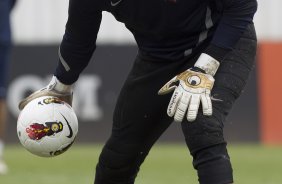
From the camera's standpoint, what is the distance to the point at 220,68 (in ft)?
18.1

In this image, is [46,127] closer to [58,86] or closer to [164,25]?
[58,86]

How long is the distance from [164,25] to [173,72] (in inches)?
14.4

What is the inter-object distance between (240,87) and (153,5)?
26.1 inches

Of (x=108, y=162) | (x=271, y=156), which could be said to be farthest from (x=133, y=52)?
(x=108, y=162)

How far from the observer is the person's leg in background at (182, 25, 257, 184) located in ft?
16.8

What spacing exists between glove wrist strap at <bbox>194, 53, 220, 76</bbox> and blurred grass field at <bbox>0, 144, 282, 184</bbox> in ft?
11.3

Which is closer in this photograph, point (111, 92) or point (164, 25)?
point (164, 25)

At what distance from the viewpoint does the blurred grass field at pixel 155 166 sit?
901cm

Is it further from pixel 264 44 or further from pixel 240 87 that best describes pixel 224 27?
pixel 264 44

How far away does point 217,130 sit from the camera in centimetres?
519

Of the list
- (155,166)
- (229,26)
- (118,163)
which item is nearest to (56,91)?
(118,163)

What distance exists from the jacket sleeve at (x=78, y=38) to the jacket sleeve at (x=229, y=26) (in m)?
0.77

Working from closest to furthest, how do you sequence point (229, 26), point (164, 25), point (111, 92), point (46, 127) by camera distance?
point (229, 26) < point (164, 25) < point (46, 127) < point (111, 92)

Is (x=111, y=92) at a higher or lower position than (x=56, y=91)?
lower
